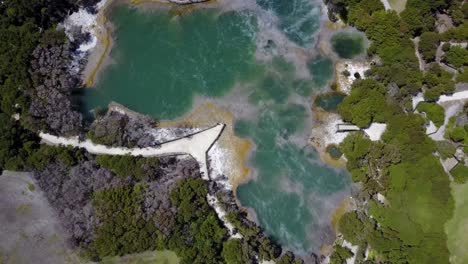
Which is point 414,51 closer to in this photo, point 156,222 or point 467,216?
point 467,216

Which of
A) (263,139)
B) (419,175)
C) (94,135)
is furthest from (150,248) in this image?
(419,175)

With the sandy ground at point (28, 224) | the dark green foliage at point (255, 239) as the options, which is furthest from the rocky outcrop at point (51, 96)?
the dark green foliage at point (255, 239)

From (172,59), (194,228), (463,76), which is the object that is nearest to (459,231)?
(463,76)

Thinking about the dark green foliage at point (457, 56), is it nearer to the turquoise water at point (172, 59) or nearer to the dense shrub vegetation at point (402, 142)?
the dense shrub vegetation at point (402, 142)

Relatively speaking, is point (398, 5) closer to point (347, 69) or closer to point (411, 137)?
point (347, 69)

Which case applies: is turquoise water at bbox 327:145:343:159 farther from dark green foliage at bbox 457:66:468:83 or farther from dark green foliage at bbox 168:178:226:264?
dark green foliage at bbox 457:66:468:83

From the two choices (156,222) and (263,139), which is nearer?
(156,222)
